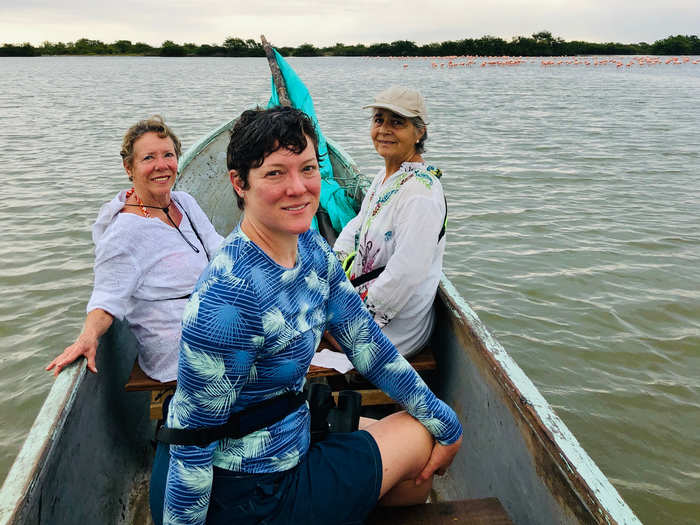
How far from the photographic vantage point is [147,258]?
2389 millimetres

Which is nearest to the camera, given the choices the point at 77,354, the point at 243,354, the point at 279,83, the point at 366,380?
the point at 243,354

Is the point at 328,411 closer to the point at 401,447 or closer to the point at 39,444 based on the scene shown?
the point at 401,447

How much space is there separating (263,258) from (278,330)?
0.18 metres

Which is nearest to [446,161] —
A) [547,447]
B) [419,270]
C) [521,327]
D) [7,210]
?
[521,327]

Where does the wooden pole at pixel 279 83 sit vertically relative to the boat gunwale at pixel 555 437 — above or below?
above

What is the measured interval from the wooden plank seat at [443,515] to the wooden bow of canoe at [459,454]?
0.02 metres

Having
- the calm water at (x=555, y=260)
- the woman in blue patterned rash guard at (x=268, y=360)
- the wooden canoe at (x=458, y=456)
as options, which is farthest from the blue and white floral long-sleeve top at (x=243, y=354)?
the calm water at (x=555, y=260)

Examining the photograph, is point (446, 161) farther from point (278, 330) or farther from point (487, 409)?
point (278, 330)

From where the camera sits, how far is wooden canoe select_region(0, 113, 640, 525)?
64.1 inches

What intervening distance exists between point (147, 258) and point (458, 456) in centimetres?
178

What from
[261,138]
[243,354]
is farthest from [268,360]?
[261,138]

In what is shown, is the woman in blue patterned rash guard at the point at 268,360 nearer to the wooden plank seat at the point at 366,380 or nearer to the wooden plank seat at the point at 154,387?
the wooden plank seat at the point at 366,380

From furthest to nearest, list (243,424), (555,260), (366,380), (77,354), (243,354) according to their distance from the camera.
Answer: (555,260)
(366,380)
(77,354)
(243,424)
(243,354)

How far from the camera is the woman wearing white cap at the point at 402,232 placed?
2432 millimetres
